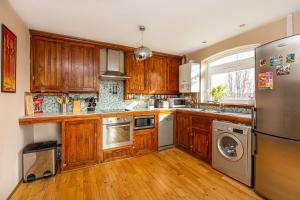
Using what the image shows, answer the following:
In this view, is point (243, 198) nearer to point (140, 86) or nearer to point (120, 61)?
point (140, 86)

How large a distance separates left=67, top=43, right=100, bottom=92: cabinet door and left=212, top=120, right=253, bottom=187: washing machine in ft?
8.06

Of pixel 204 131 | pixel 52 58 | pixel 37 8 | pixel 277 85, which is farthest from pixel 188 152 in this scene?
pixel 37 8

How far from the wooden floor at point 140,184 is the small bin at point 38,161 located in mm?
105

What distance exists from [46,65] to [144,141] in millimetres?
2342

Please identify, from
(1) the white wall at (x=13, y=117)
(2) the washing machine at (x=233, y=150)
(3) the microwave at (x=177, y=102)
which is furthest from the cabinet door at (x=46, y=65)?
(2) the washing machine at (x=233, y=150)

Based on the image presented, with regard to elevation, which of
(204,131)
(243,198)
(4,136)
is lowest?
(243,198)

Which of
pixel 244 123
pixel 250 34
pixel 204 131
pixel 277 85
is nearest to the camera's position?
pixel 277 85

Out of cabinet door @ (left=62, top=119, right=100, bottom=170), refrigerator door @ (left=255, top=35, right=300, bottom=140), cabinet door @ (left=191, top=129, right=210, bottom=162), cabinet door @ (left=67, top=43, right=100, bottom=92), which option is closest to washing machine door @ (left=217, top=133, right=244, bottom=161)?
cabinet door @ (left=191, top=129, right=210, bottom=162)

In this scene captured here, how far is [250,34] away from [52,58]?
11.6 feet

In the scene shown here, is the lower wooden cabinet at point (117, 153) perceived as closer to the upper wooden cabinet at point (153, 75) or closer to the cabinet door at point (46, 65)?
the upper wooden cabinet at point (153, 75)

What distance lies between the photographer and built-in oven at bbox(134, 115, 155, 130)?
3076 mm

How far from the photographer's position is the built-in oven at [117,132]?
276 cm

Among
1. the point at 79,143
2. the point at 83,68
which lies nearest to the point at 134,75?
the point at 83,68

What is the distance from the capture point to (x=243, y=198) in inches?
72.4
